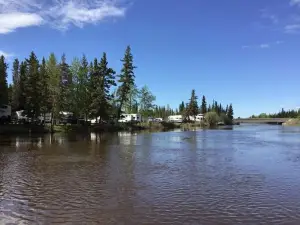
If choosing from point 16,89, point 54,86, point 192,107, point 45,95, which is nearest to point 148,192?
point 45,95

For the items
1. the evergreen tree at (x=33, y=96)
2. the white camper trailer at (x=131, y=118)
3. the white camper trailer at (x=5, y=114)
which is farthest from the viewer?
the white camper trailer at (x=131, y=118)

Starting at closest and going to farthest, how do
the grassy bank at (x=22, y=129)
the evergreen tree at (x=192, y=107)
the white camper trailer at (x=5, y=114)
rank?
the grassy bank at (x=22, y=129)
the white camper trailer at (x=5, y=114)
the evergreen tree at (x=192, y=107)

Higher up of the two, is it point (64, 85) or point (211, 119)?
point (64, 85)

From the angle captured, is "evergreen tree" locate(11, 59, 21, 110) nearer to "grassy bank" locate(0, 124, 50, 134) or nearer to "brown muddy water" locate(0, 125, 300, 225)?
"grassy bank" locate(0, 124, 50, 134)

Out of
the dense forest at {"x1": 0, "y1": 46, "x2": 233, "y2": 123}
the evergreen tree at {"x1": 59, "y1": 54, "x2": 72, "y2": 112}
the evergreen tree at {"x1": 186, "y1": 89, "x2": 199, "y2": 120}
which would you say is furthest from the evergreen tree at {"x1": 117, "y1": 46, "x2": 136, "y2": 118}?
the evergreen tree at {"x1": 186, "y1": 89, "x2": 199, "y2": 120}

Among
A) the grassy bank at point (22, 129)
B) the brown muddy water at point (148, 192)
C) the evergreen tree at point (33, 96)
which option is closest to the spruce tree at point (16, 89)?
the evergreen tree at point (33, 96)

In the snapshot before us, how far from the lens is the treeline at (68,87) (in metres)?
65.1

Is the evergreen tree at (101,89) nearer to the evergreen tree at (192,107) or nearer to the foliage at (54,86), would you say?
the foliage at (54,86)

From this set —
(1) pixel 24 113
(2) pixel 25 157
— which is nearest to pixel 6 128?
(1) pixel 24 113

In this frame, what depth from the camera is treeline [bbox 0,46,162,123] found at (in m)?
65.1

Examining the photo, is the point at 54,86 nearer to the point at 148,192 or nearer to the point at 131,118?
the point at 131,118

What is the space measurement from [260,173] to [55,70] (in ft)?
200

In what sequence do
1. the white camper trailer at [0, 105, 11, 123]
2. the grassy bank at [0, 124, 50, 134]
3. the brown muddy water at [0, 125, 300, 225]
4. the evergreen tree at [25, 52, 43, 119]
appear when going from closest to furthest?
the brown muddy water at [0, 125, 300, 225] → the grassy bank at [0, 124, 50, 134] → the evergreen tree at [25, 52, 43, 119] → the white camper trailer at [0, 105, 11, 123]

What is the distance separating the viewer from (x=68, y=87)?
7338 cm
